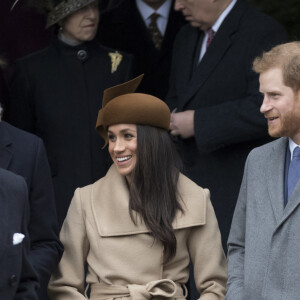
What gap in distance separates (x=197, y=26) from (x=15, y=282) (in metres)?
2.66

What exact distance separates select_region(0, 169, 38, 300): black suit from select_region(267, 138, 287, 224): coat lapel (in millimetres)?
1028

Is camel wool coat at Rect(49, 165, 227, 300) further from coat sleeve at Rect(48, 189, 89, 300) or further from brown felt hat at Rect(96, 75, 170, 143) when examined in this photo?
brown felt hat at Rect(96, 75, 170, 143)

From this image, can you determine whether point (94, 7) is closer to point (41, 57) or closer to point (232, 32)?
point (41, 57)

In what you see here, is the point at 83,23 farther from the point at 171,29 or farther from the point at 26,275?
the point at 26,275

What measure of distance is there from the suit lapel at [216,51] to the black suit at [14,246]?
2093mm

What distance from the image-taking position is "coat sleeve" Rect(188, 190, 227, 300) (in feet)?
16.3

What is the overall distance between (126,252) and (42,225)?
412 millimetres

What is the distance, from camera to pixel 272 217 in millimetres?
4469

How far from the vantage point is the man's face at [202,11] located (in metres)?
6.22

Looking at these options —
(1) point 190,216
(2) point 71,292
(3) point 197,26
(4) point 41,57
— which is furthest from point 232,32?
(2) point 71,292

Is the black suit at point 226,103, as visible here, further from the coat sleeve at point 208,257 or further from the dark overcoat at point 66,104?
the coat sleeve at point 208,257

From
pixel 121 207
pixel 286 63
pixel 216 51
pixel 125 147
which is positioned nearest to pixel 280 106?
pixel 286 63

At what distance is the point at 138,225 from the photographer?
4902 mm

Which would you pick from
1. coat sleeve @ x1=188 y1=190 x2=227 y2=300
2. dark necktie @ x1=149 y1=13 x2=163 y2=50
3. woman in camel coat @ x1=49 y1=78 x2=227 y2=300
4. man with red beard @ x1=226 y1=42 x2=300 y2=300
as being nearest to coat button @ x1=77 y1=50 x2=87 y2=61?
dark necktie @ x1=149 y1=13 x2=163 y2=50
